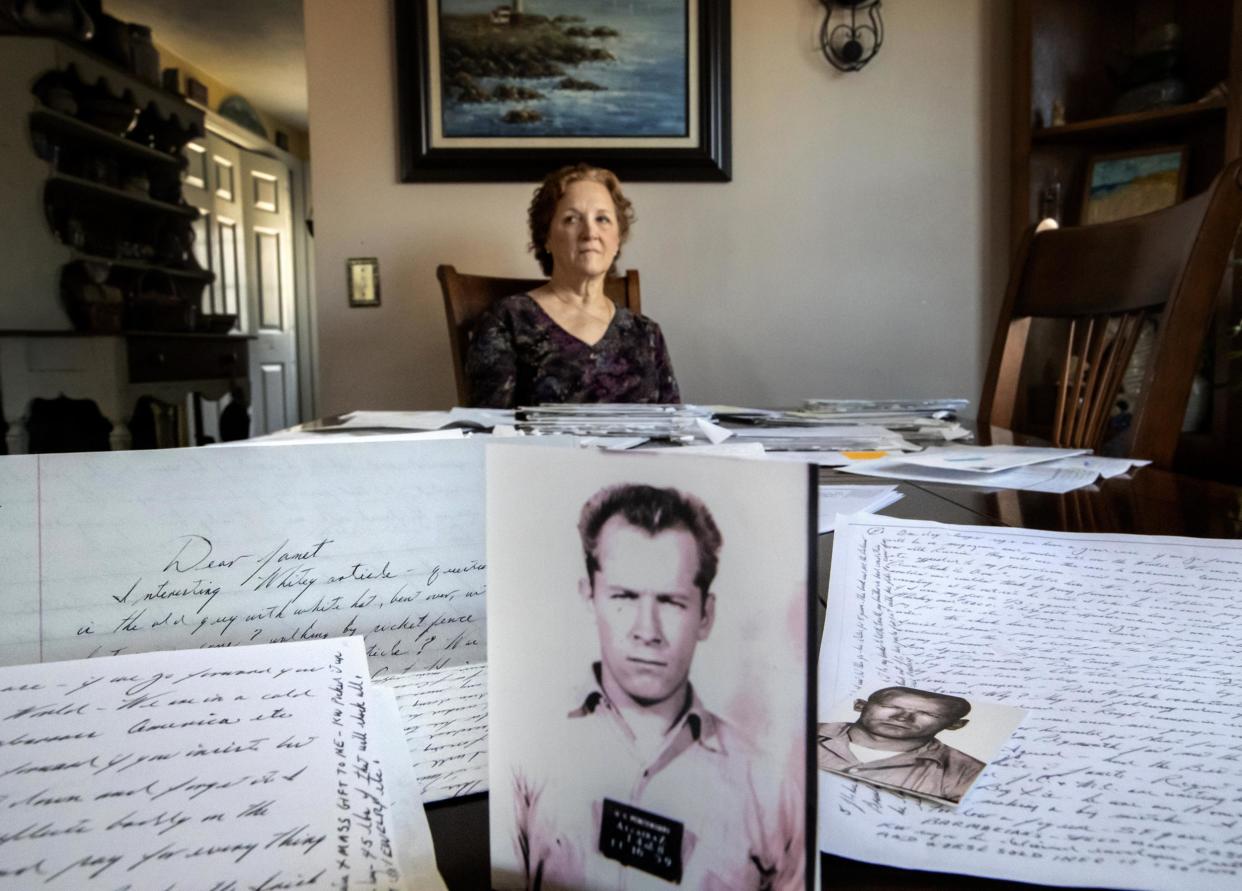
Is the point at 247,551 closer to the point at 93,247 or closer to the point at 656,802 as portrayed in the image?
the point at 656,802

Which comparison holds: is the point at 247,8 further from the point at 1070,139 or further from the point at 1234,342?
the point at 1234,342

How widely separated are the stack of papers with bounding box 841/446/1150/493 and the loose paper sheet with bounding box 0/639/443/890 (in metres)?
0.65

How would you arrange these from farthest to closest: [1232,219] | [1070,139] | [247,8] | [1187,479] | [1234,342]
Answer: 1. [247,8]
2. [1070,139]
3. [1234,342]
4. [1232,219]
5. [1187,479]

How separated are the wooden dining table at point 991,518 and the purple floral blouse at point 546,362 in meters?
1.05

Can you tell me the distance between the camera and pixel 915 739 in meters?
0.30

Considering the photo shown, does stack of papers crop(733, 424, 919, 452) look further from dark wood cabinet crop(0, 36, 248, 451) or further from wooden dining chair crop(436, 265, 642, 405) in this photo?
dark wood cabinet crop(0, 36, 248, 451)

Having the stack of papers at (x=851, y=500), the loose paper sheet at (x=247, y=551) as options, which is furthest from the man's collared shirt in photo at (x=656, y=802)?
the stack of papers at (x=851, y=500)

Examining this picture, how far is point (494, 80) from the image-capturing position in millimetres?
2160

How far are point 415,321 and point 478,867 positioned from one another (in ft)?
7.02

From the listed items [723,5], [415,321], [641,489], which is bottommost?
[641,489]

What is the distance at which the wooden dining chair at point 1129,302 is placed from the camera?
92 cm

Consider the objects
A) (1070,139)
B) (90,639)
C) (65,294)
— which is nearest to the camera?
(90,639)

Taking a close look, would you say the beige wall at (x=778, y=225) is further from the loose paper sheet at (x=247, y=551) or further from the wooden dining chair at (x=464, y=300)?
the loose paper sheet at (x=247, y=551)

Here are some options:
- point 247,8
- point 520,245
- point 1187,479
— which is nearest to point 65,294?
point 247,8
